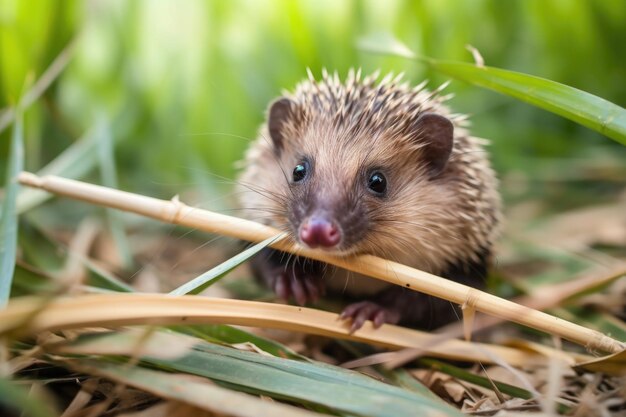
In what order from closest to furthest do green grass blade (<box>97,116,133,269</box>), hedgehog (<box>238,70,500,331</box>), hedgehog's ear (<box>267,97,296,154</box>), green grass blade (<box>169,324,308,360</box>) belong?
green grass blade (<box>169,324,308,360</box>) → hedgehog (<box>238,70,500,331</box>) → hedgehog's ear (<box>267,97,296,154</box>) → green grass blade (<box>97,116,133,269</box>)

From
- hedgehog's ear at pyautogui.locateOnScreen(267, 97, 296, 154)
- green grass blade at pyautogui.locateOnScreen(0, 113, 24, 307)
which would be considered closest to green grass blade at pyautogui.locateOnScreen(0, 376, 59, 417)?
green grass blade at pyautogui.locateOnScreen(0, 113, 24, 307)

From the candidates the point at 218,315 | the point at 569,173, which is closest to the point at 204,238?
the point at 218,315

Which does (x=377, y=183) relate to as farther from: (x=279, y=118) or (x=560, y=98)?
(x=560, y=98)

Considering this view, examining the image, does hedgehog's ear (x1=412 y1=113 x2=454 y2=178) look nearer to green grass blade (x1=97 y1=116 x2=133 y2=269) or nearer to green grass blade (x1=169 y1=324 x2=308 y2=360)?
green grass blade (x1=169 y1=324 x2=308 y2=360)

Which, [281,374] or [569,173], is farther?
[569,173]

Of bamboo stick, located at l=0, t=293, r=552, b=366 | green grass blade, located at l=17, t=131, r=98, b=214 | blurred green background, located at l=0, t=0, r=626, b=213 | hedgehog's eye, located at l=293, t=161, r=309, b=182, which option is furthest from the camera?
blurred green background, located at l=0, t=0, r=626, b=213

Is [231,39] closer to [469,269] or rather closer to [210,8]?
[210,8]

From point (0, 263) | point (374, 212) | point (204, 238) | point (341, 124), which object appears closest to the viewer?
point (0, 263)

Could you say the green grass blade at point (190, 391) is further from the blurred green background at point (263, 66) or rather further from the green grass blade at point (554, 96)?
the blurred green background at point (263, 66)
